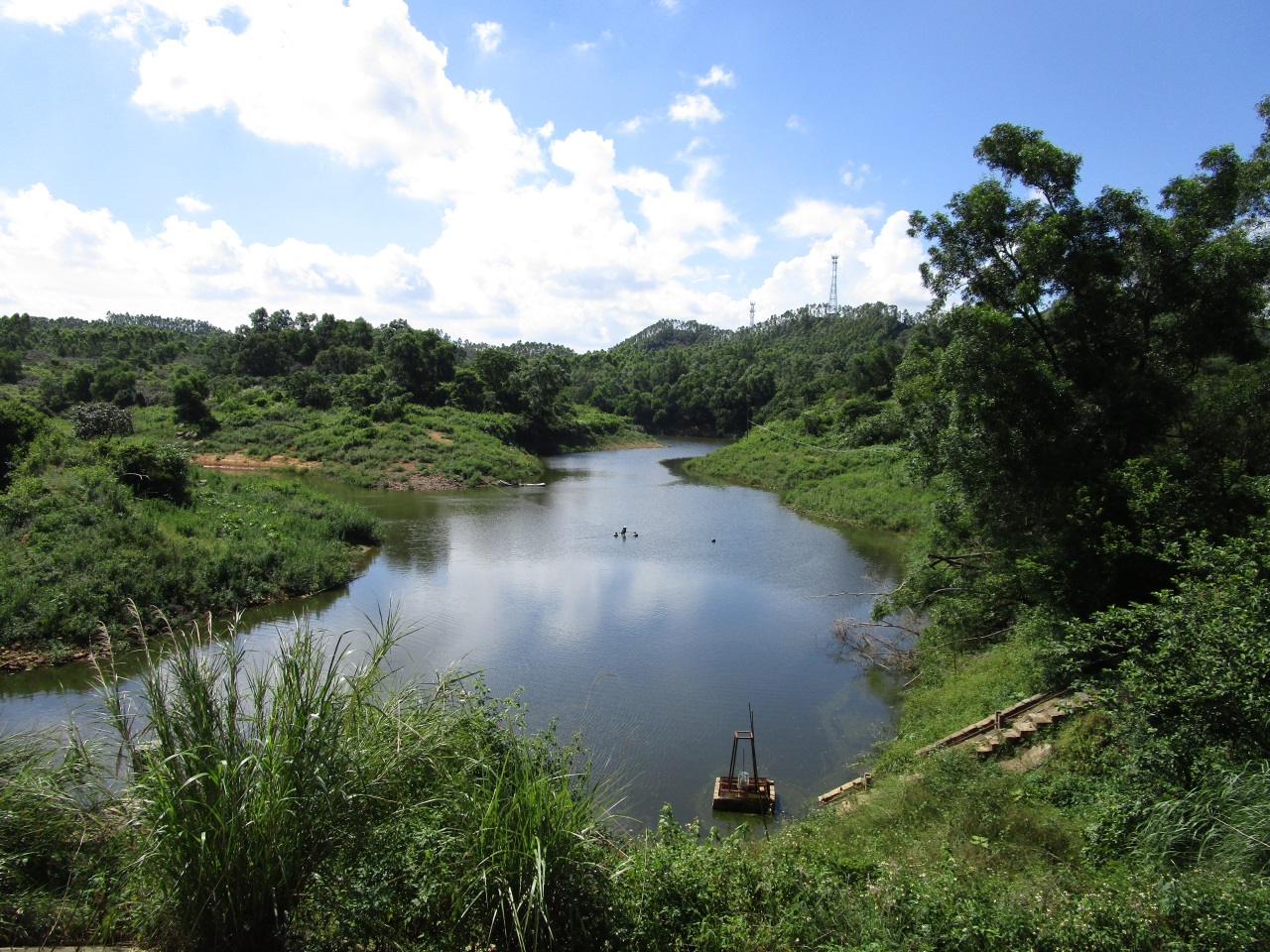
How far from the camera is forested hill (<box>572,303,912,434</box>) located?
56.8 meters

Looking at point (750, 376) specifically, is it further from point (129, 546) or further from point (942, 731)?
point (942, 731)

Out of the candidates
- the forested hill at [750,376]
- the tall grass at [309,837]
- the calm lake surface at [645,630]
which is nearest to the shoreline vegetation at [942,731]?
the tall grass at [309,837]

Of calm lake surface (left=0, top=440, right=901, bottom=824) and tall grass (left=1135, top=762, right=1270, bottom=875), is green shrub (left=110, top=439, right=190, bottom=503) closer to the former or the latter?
calm lake surface (left=0, top=440, right=901, bottom=824)

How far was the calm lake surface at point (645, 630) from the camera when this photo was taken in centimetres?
1063

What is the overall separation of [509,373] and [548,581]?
40.3 m

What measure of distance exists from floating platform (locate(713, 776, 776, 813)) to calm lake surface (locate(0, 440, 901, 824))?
24cm

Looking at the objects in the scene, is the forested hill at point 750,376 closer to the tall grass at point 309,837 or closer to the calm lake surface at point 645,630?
the calm lake surface at point 645,630

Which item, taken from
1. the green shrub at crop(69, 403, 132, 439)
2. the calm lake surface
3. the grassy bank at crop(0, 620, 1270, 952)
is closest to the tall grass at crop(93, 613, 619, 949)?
the grassy bank at crop(0, 620, 1270, 952)

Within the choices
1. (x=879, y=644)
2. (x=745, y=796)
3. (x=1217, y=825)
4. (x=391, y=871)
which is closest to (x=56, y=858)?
(x=391, y=871)

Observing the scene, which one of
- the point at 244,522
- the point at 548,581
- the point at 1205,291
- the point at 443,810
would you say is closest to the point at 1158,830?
the point at 443,810

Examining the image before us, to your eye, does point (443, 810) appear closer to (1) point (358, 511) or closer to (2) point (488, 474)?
(1) point (358, 511)

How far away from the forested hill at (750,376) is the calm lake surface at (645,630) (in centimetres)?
2681

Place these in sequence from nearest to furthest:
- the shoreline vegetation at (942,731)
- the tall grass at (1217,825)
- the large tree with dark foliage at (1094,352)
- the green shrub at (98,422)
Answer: the shoreline vegetation at (942,731) < the tall grass at (1217,825) < the large tree with dark foliage at (1094,352) < the green shrub at (98,422)

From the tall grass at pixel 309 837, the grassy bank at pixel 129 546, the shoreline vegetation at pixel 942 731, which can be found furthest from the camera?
the grassy bank at pixel 129 546
